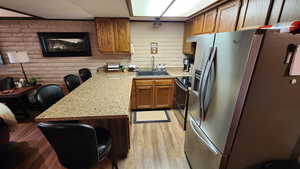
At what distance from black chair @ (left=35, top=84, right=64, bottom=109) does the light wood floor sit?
2.92 ft

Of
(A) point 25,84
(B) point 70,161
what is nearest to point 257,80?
(B) point 70,161

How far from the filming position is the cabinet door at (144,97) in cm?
289

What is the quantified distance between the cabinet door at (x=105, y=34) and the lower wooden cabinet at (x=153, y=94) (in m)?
1.10

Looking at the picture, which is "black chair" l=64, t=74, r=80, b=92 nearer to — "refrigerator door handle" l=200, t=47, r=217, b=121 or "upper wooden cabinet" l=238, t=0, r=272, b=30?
"refrigerator door handle" l=200, t=47, r=217, b=121

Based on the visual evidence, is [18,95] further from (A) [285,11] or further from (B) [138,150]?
(A) [285,11]

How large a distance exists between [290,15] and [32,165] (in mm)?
3276

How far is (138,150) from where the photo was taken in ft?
6.43

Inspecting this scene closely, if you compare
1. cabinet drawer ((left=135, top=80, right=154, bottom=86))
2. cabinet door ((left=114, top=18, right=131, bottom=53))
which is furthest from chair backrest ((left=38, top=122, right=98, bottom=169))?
cabinet door ((left=114, top=18, right=131, bottom=53))

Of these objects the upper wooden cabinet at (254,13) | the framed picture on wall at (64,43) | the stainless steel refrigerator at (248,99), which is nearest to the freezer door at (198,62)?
the stainless steel refrigerator at (248,99)

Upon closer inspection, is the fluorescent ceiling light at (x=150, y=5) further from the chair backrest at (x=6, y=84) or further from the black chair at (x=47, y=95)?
the chair backrest at (x=6, y=84)

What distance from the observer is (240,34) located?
2.71 feet

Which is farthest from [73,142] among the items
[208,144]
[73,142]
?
[208,144]

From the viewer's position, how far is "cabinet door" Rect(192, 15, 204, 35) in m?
2.31

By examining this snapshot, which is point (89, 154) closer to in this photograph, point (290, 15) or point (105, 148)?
point (105, 148)
